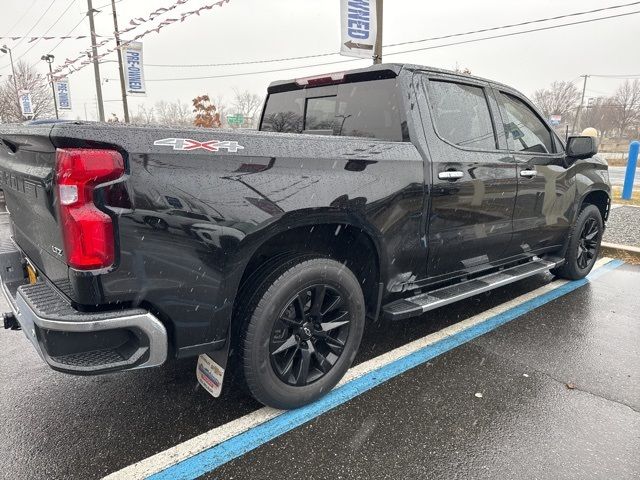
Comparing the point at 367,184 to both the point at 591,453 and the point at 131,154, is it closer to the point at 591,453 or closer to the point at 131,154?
the point at 131,154

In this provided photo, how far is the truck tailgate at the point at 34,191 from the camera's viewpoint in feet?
6.10

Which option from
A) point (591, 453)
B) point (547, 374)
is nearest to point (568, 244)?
point (547, 374)

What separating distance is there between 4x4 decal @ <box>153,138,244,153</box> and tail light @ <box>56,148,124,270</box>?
0.65 ft

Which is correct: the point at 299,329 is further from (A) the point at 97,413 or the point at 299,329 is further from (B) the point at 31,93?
(B) the point at 31,93

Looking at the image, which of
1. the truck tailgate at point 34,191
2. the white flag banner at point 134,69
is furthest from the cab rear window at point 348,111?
the white flag banner at point 134,69

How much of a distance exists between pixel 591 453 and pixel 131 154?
257 centimetres

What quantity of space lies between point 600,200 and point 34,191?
529 cm

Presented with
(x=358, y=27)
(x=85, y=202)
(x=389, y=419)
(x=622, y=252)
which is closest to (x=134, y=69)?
(x=358, y=27)

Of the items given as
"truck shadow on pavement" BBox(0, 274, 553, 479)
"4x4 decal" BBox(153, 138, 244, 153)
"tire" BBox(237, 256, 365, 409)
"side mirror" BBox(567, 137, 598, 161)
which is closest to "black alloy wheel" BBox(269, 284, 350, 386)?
"tire" BBox(237, 256, 365, 409)

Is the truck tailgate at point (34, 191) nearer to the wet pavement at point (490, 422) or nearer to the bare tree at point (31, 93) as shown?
the wet pavement at point (490, 422)

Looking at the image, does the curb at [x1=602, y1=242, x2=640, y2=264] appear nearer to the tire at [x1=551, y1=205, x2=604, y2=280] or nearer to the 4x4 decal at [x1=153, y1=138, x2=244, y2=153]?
the tire at [x1=551, y1=205, x2=604, y2=280]

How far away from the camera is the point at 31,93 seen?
29.8 meters

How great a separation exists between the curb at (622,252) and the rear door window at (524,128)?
2.85m

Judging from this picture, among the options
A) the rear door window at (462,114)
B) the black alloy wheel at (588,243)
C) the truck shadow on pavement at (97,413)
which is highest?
the rear door window at (462,114)
